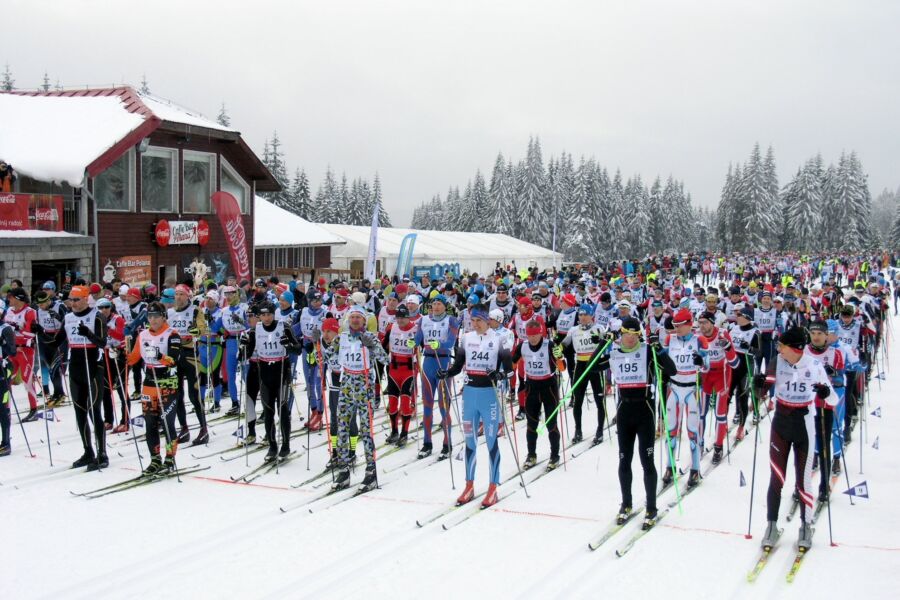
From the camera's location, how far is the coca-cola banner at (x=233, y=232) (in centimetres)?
2080

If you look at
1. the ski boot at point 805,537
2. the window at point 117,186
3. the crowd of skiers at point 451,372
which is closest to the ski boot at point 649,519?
the crowd of skiers at point 451,372

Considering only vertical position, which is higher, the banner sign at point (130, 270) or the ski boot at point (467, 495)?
the banner sign at point (130, 270)

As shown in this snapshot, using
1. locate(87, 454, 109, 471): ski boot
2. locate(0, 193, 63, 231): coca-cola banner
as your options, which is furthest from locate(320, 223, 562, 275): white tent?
locate(87, 454, 109, 471): ski boot

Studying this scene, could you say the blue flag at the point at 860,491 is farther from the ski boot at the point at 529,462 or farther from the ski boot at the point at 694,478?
the ski boot at the point at 529,462

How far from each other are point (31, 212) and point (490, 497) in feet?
55.1

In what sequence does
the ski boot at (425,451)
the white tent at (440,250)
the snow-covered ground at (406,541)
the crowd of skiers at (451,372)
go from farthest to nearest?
the white tent at (440,250)
the ski boot at (425,451)
the crowd of skiers at (451,372)
the snow-covered ground at (406,541)

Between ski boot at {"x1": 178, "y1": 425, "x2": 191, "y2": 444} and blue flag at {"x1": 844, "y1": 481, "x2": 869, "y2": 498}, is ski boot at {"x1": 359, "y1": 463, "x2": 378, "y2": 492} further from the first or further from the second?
blue flag at {"x1": 844, "y1": 481, "x2": 869, "y2": 498}

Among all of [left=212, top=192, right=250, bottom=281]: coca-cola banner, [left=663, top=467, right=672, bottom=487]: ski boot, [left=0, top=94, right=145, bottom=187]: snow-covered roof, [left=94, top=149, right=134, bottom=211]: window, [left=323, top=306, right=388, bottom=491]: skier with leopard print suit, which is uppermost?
[left=0, top=94, right=145, bottom=187]: snow-covered roof

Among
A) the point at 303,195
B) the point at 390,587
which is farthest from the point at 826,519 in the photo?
the point at 303,195

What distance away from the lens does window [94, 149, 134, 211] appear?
2128 centimetres

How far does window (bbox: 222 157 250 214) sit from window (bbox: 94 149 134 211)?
392 centimetres

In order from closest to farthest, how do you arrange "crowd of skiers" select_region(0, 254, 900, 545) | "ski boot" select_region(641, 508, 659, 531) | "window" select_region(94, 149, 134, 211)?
"ski boot" select_region(641, 508, 659, 531), "crowd of skiers" select_region(0, 254, 900, 545), "window" select_region(94, 149, 134, 211)

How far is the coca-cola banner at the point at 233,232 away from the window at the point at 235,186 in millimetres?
4178

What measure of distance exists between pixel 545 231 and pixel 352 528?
71.5 m
